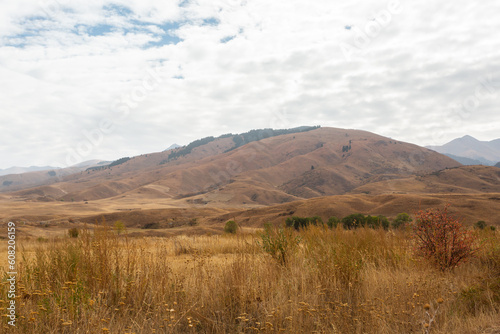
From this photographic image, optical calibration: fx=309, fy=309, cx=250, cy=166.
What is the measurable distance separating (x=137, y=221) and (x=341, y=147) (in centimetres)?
15409

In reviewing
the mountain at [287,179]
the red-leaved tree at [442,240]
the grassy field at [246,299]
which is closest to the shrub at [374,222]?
the red-leaved tree at [442,240]

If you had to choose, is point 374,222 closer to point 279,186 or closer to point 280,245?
point 280,245

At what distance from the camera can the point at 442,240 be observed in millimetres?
6766

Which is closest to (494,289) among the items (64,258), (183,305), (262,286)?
(262,286)

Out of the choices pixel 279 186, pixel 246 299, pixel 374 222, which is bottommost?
pixel 374 222

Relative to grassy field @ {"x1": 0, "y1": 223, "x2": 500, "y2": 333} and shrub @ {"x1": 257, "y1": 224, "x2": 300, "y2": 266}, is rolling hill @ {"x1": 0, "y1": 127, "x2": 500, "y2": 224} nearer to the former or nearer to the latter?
shrub @ {"x1": 257, "y1": 224, "x2": 300, "y2": 266}

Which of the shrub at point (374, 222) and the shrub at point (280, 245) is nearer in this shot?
the shrub at point (280, 245)

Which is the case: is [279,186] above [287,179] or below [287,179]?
below

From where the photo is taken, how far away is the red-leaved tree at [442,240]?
6.61 m

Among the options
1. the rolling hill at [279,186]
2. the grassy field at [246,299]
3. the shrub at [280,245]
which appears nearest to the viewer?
the grassy field at [246,299]

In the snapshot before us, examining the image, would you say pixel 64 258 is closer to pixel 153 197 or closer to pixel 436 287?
pixel 436 287

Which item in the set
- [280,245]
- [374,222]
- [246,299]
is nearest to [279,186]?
[374,222]

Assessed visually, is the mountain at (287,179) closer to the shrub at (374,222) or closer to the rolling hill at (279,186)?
the rolling hill at (279,186)

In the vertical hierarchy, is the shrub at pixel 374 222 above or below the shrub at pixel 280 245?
below
